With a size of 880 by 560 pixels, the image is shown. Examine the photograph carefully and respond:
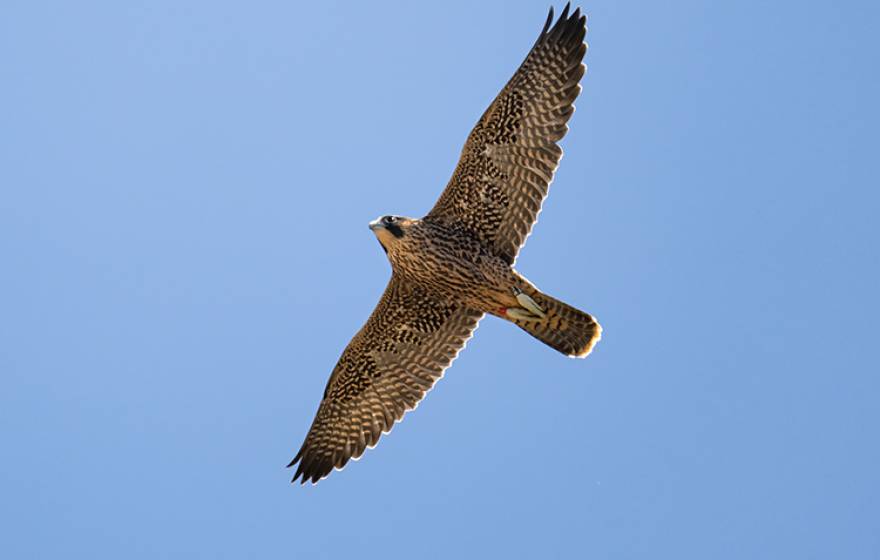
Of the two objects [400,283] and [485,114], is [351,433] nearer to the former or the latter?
[400,283]

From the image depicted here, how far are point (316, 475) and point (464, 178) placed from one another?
3.32 metres

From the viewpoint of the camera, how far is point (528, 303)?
1158 centimetres

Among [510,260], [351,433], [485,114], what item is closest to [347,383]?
[351,433]

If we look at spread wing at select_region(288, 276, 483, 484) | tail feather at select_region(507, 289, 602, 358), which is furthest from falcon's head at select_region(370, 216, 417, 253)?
tail feather at select_region(507, 289, 602, 358)

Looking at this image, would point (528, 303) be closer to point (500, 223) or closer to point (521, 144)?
point (500, 223)

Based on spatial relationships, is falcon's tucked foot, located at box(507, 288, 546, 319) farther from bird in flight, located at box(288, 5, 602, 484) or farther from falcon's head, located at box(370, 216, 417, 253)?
falcon's head, located at box(370, 216, 417, 253)

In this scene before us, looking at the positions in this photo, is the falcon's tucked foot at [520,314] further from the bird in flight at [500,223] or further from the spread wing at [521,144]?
the spread wing at [521,144]

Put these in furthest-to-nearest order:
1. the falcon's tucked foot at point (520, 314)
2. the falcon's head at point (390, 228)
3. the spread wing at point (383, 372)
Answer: the spread wing at point (383, 372) → the falcon's tucked foot at point (520, 314) → the falcon's head at point (390, 228)

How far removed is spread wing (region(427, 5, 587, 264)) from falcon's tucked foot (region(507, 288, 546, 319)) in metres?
0.36

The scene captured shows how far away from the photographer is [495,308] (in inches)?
468

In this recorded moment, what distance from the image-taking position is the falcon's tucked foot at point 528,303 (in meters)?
11.6

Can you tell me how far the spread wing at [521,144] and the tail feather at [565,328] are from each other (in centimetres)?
59

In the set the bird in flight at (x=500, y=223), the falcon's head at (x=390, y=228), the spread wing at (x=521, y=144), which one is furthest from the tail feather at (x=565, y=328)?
the falcon's head at (x=390, y=228)

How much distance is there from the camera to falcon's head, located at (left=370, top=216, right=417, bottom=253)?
11500 millimetres
